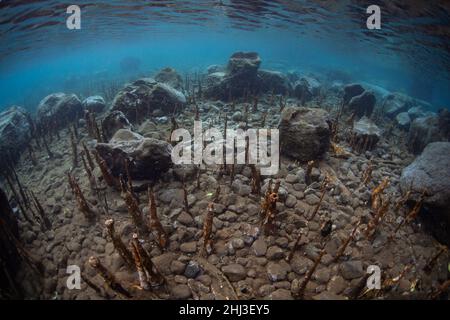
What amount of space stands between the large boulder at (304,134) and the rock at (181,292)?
453cm

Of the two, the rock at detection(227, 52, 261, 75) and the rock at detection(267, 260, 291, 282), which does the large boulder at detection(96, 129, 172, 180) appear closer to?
the rock at detection(267, 260, 291, 282)

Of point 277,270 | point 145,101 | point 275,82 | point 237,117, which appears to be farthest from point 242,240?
point 275,82

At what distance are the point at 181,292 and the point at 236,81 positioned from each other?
11.5 metres

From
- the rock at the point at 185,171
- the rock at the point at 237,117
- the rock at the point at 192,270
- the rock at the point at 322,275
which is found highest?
the rock at the point at 237,117

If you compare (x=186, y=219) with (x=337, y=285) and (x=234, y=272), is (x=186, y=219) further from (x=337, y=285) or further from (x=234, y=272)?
(x=337, y=285)

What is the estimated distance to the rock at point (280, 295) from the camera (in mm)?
3918

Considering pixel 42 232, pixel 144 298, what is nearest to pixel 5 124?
pixel 42 232

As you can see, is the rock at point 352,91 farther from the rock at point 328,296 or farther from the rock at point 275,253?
the rock at point 328,296

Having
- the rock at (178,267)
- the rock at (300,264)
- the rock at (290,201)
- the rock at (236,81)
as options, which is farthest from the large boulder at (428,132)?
the rock at (178,267)

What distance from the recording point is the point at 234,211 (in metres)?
5.31

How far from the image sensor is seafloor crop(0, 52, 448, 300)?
4.05 metres

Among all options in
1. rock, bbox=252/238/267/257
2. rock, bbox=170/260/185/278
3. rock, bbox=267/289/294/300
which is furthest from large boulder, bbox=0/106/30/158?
rock, bbox=267/289/294/300

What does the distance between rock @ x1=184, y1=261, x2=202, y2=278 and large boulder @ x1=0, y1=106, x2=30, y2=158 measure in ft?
32.4

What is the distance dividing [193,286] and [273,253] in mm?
1516
